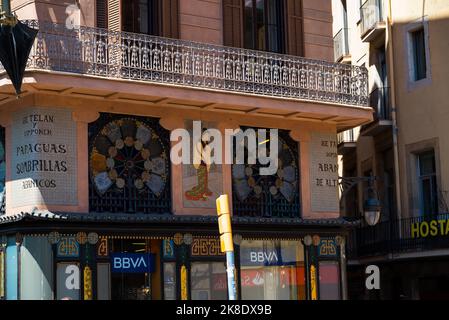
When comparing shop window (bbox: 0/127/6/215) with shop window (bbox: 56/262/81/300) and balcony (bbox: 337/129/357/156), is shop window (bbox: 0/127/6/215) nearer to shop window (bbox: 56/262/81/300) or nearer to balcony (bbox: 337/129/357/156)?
shop window (bbox: 56/262/81/300)

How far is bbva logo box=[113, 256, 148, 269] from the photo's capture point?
18453mm

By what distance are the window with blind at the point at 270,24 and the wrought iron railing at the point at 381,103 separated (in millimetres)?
5211

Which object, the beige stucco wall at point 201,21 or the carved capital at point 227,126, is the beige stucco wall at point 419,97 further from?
the beige stucco wall at point 201,21

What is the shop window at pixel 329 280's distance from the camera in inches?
821

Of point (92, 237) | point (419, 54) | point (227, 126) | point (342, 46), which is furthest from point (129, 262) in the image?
point (342, 46)

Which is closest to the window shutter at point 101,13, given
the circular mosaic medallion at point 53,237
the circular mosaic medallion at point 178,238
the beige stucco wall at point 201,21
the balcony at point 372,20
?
the beige stucco wall at point 201,21

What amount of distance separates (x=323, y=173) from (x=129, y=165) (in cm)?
495

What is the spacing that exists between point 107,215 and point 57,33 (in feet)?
11.8

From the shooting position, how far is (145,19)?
64.8 feet

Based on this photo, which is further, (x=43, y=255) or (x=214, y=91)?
(x=214, y=91)

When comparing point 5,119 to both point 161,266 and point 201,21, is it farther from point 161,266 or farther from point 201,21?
point 201,21

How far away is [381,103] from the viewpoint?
26.1m
